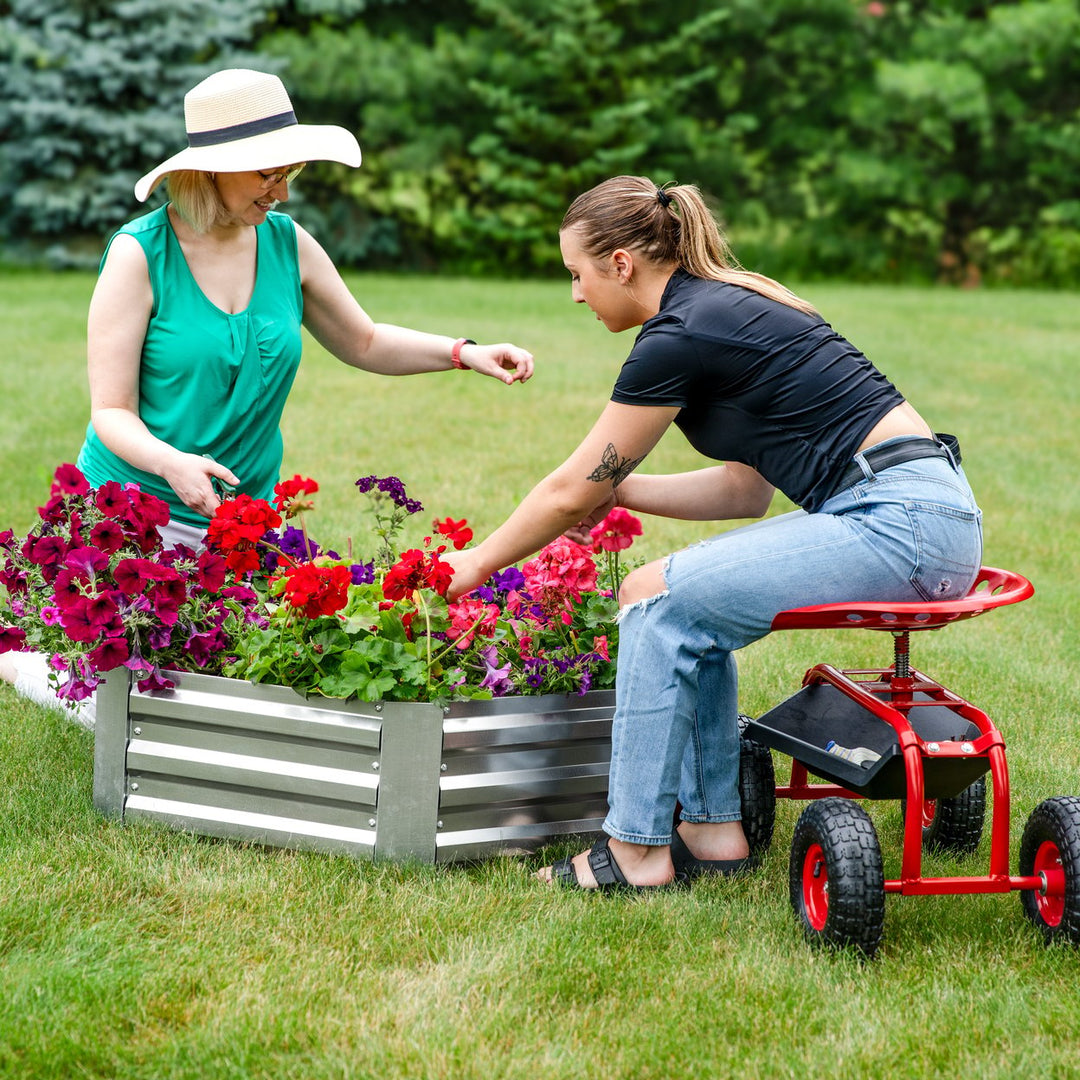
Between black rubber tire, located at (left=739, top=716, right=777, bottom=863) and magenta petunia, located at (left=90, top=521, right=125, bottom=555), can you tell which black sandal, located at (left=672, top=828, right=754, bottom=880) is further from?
magenta petunia, located at (left=90, top=521, right=125, bottom=555)

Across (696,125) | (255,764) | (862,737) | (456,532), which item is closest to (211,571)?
(255,764)

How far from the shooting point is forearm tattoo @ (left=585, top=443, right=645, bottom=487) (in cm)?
279

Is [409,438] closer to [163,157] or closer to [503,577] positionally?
[503,577]

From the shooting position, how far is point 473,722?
9.64ft

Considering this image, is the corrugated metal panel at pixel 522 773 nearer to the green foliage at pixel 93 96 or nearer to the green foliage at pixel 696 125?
the green foliage at pixel 93 96

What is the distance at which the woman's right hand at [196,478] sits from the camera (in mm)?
3168

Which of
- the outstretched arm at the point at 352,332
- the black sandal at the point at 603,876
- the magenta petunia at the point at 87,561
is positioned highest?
the outstretched arm at the point at 352,332

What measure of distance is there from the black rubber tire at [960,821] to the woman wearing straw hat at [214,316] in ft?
4.87

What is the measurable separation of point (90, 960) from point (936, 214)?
19.4 m

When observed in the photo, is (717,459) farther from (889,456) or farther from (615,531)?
(615,531)

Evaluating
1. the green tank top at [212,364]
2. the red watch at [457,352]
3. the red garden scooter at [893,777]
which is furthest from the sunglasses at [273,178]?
the red garden scooter at [893,777]

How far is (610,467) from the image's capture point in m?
2.80

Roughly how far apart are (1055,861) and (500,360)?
1.83 m

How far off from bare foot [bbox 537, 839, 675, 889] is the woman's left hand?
3.90 feet
